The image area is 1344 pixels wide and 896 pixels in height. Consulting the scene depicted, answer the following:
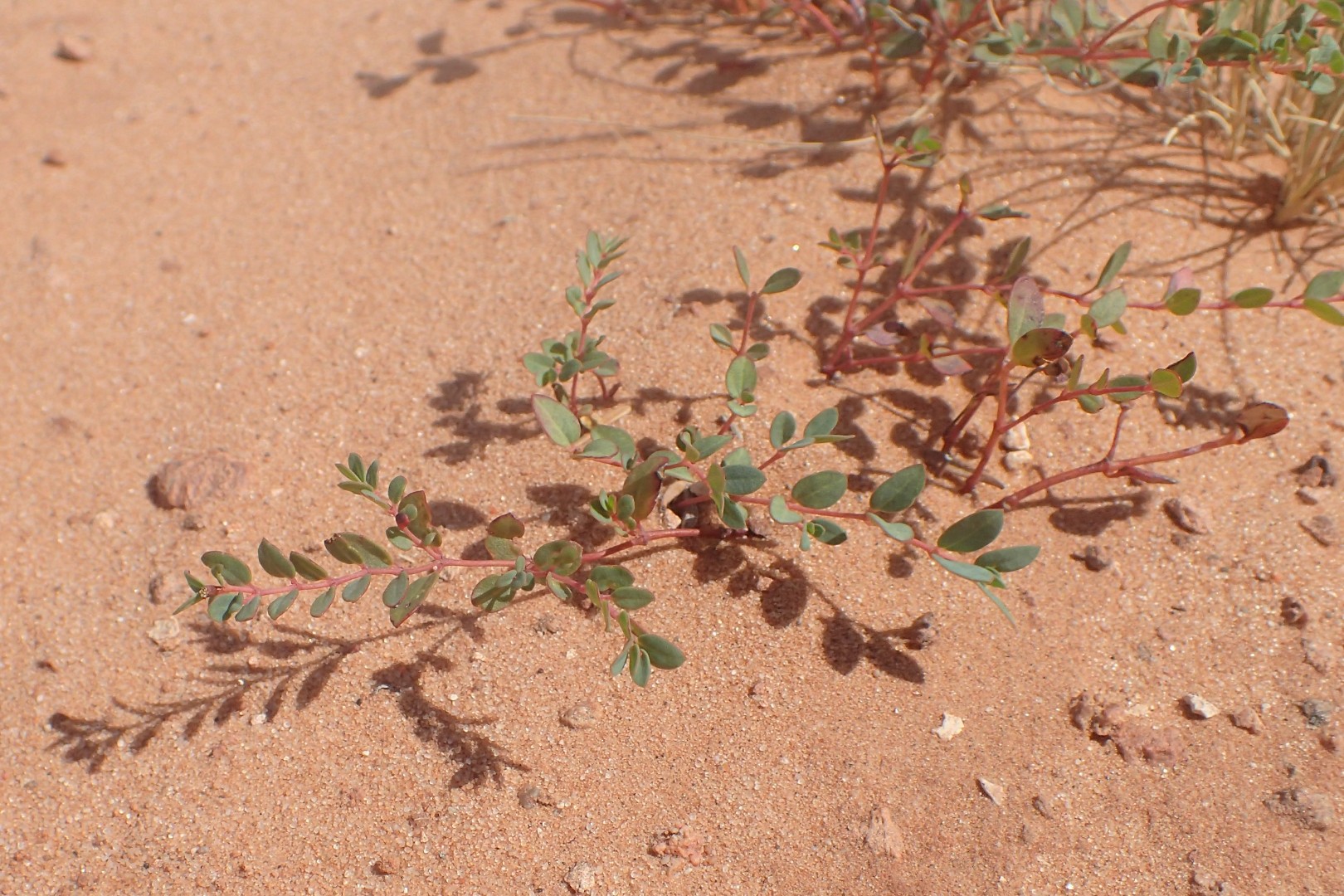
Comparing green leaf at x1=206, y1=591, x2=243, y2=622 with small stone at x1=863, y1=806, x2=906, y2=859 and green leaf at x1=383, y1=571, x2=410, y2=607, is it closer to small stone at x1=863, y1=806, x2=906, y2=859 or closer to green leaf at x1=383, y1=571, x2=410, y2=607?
green leaf at x1=383, y1=571, x2=410, y2=607

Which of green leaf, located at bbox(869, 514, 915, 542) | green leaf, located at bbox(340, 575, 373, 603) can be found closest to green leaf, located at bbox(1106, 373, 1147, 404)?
green leaf, located at bbox(869, 514, 915, 542)

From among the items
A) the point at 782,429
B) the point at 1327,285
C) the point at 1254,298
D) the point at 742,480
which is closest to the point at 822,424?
the point at 782,429

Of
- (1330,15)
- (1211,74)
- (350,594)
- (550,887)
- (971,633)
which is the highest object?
(1330,15)

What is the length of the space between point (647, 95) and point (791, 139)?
47 cm

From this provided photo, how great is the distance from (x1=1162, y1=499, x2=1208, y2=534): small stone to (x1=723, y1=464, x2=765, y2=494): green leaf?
0.86m

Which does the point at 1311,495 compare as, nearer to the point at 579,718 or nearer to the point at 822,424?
the point at 822,424

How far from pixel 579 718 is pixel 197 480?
3.26 ft

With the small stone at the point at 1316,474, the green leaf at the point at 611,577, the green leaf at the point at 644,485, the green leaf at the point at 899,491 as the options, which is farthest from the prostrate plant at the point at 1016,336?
the green leaf at the point at 611,577

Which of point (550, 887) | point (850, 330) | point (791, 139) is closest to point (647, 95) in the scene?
point (791, 139)

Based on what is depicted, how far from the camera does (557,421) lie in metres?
1.69

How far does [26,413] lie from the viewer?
2215 mm

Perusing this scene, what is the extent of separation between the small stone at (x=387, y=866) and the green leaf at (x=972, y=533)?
1022 mm

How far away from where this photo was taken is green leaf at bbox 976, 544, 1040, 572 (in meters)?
1.45

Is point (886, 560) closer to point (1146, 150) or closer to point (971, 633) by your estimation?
point (971, 633)
